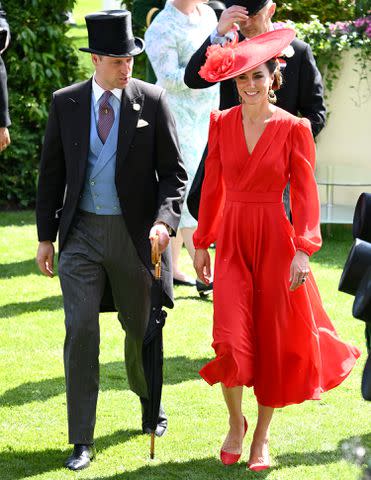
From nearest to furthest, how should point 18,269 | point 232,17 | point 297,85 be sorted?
point 232,17 < point 297,85 < point 18,269

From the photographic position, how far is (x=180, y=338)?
7734 mm

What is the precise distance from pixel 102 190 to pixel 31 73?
6.60 metres

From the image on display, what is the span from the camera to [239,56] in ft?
17.5

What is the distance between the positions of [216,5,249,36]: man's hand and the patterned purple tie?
0.79 metres

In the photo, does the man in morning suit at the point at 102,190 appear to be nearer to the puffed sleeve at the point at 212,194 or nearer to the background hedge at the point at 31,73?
the puffed sleeve at the point at 212,194

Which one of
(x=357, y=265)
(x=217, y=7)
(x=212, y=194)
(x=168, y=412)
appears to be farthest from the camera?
(x=217, y=7)

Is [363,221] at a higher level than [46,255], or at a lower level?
higher

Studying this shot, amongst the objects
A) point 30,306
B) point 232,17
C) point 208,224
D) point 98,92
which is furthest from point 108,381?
point 232,17

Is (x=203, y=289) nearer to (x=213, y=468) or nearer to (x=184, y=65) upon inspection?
(x=184, y=65)

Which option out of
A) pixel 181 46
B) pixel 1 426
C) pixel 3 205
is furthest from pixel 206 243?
pixel 3 205

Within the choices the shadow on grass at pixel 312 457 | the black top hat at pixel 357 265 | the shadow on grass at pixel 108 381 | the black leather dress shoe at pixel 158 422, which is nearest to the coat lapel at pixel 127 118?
the black leather dress shoe at pixel 158 422

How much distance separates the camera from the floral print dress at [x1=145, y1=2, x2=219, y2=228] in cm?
837

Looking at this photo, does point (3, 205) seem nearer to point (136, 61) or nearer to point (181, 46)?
point (136, 61)

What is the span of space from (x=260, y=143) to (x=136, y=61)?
7.51 metres
